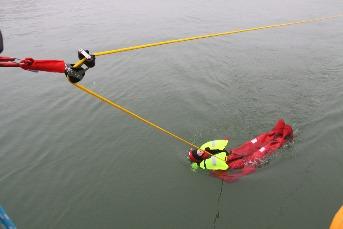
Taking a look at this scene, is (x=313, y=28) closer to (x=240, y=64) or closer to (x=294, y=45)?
(x=294, y=45)

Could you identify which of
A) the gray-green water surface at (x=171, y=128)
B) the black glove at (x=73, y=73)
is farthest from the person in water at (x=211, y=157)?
the black glove at (x=73, y=73)

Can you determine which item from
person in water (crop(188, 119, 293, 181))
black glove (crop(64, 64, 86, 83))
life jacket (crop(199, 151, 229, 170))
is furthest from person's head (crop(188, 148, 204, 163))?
black glove (crop(64, 64, 86, 83))

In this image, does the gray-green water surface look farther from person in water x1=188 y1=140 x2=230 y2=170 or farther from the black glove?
the black glove

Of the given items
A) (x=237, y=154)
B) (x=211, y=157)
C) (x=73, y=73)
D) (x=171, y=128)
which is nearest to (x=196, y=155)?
(x=211, y=157)

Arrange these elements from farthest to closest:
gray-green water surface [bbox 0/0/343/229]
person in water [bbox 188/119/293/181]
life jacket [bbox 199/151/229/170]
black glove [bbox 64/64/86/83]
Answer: person in water [bbox 188/119/293/181], life jacket [bbox 199/151/229/170], gray-green water surface [bbox 0/0/343/229], black glove [bbox 64/64/86/83]

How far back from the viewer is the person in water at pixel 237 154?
24.5 ft

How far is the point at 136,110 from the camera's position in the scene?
1081 cm

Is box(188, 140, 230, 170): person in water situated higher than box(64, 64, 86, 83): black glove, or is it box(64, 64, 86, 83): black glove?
box(64, 64, 86, 83): black glove

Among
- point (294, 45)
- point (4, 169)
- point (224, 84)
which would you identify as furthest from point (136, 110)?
point (294, 45)

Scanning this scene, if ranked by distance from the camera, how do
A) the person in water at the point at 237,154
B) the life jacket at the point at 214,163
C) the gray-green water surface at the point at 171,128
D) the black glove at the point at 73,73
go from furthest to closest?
the person in water at the point at 237,154 < the life jacket at the point at 214,163 < the gray-green water surface at the point at 171,128 < the black glove at the point at 73,73

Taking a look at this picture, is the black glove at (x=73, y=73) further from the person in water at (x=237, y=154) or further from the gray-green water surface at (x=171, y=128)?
the person in water at (x=237, y=154)

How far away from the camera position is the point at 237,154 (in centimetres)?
795

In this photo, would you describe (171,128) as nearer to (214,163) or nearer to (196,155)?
(196,155)

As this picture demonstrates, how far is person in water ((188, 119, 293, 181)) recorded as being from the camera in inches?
293
